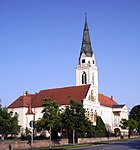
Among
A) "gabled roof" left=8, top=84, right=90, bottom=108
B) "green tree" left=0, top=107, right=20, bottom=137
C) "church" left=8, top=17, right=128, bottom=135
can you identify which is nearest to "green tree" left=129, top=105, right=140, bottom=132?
"church" left=8, top=17, right=128, bottom=135

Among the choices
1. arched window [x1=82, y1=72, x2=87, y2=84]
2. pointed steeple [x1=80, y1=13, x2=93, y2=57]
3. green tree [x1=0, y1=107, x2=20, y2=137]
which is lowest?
green tree [x1=0, y1=107, x2=20, y2=137]

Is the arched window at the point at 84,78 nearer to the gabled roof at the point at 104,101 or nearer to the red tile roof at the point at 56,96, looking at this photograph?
the red tile roof at the point at 56,96

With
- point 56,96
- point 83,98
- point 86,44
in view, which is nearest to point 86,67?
point 86,44

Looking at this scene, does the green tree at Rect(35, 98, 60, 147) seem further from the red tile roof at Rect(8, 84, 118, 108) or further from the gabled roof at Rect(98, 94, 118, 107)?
the gabled roof at Rect(98, 94, 118, 107)

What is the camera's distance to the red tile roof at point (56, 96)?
281ft

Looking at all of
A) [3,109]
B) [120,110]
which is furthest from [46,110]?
[120,110]

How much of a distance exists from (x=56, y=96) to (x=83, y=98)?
385 inches

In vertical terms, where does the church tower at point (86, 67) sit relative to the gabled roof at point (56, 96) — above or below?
above

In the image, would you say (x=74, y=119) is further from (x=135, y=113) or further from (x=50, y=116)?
(x=135, y=113)

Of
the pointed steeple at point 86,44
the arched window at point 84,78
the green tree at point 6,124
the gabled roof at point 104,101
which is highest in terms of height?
the pointed steeple at point 86,44

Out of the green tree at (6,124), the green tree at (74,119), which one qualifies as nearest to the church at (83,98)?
the green tree at (74,119)

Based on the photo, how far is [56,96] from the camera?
295ft

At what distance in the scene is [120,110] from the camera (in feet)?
355

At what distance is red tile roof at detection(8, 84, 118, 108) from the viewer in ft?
281
